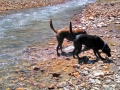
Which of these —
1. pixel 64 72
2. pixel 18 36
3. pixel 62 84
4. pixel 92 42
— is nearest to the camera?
pixel 62 84

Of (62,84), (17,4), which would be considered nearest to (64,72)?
(62,84)

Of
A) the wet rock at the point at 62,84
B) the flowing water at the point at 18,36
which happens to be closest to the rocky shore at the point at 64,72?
the wet rock at the point at 62,84

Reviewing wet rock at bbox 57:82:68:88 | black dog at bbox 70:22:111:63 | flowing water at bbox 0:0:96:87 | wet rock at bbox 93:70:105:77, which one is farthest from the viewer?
flowing water at bbox 0:0:96:87

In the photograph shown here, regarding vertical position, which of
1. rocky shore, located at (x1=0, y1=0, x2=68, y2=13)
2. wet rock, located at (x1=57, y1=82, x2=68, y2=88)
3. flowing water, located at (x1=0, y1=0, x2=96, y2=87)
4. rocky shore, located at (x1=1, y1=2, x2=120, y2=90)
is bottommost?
rocky shore, located at (x1=0, y1=0, x2=68, y2=13)

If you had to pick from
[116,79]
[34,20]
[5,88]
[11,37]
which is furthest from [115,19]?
[5,88]

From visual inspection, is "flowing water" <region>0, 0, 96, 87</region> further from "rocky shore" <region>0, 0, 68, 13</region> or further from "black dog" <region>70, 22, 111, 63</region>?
"rocky shore" <region>0, 0, 68, 13</region>

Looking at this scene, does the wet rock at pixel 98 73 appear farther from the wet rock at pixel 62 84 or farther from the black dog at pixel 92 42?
the black dog at pixel 92 42

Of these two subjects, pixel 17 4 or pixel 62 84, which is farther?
pixel 17 4

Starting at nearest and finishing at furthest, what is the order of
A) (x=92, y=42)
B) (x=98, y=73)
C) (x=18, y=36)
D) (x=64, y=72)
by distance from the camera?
(x=98, y=73)
(x=64, y=72)
(x=92, y=42)
(x=18, y=36)

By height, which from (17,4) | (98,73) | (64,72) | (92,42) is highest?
(92,42)

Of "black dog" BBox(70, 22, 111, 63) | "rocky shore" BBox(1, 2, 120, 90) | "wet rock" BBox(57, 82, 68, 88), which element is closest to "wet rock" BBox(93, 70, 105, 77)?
"rocky shore" BBox(1, 2, 120, 90)

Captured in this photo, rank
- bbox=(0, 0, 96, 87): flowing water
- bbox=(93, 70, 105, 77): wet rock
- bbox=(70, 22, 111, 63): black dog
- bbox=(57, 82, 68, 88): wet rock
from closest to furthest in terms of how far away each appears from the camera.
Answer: bbox=(57, 82, 68, 88): wet rock
bbox=(93, 70, 105, 77): wet rock
bbox=(70, 22, 111, 63): black dog
bbox=(0, 0, 96, 87): flowing water

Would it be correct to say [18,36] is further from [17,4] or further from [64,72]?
[17,4]

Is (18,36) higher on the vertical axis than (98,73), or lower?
lower
